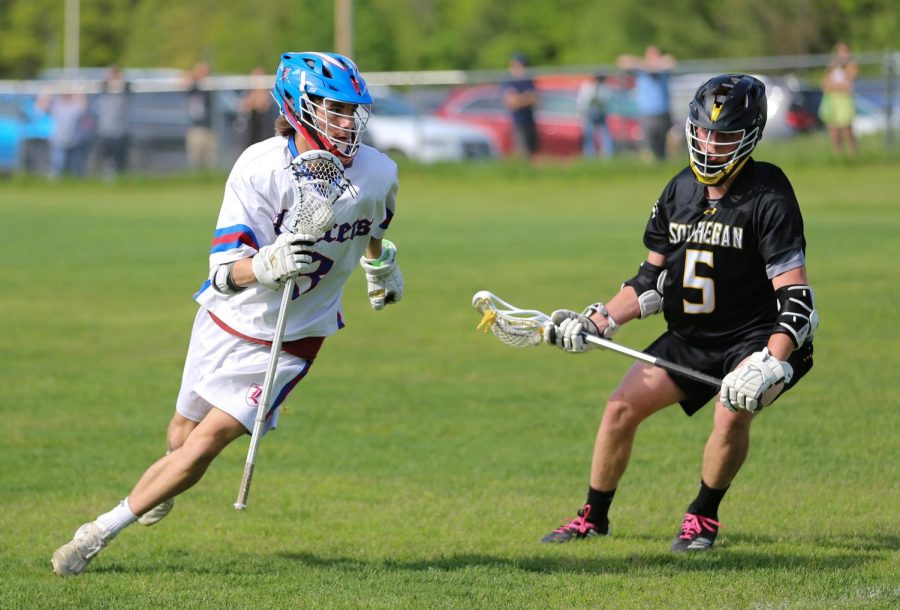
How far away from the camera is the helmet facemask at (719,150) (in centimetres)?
612

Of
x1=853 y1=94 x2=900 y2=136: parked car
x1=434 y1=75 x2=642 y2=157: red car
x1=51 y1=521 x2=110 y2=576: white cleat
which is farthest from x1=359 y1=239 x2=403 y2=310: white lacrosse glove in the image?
x1=434 y1=75 x2=642 y2=157: red car

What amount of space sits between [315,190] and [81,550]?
1.88 m

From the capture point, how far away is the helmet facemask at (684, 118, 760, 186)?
20.1 ft

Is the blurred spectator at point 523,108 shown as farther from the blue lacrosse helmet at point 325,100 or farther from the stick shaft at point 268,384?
the stick shaft at point 268,384

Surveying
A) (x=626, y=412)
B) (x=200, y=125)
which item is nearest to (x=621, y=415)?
(x=626, y=412)

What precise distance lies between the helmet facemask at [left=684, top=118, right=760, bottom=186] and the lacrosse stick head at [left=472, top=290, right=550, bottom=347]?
39.8 inches

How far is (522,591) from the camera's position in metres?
5.78

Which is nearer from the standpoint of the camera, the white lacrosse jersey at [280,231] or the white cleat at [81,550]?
the white lacrosse jersey at [280,231]

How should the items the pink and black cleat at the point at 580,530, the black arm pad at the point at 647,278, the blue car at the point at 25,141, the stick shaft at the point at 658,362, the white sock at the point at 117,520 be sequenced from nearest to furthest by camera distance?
the white sock at the point at 117,520 < the stick shaft at the point at 658,362 < the black arm pad at the point at 647,278 < the pink and black cleat at the point at 580,530 < the blue car at the point at 25,141

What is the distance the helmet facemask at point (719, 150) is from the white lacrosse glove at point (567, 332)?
88 cm

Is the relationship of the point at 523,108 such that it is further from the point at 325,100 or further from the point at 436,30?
the point at 436,30

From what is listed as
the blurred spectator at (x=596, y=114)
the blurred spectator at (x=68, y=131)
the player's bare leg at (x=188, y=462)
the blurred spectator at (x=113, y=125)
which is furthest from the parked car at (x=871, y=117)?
the player's bare leg at (x=188, y=462)

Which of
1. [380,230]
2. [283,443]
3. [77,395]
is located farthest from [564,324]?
[77,395]

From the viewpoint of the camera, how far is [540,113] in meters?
32.1
